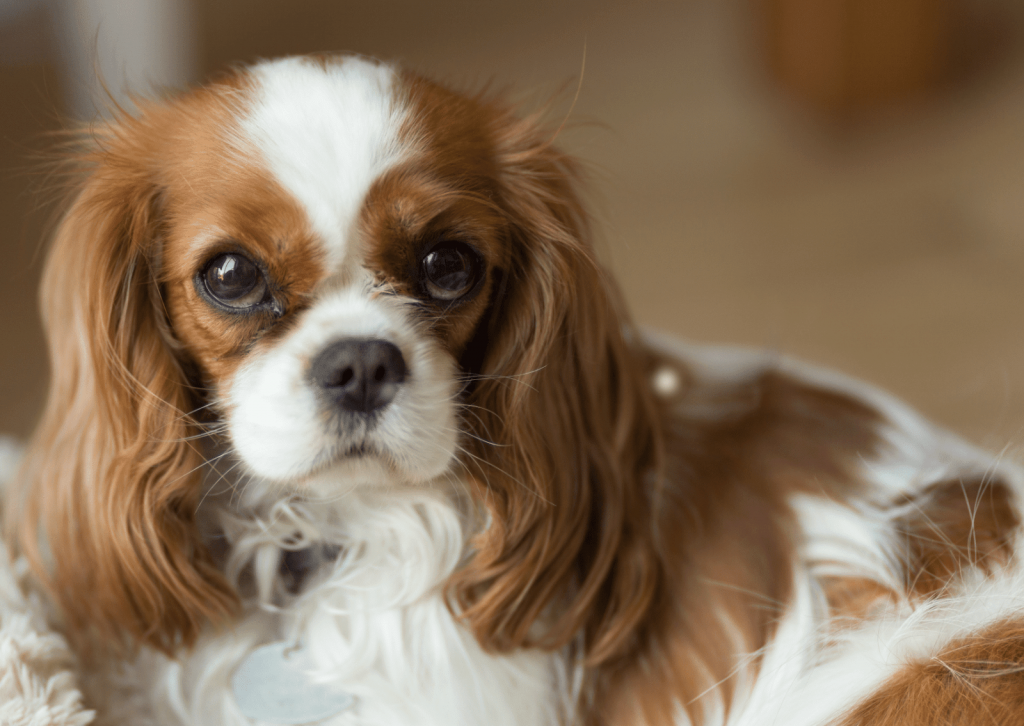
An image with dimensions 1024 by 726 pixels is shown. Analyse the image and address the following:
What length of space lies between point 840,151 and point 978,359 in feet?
3.79

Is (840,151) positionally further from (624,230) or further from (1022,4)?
(1022,4)

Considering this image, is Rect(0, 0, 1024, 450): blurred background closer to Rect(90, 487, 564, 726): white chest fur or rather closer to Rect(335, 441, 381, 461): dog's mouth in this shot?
Rect(90, 487, 564, 726): white chest fur

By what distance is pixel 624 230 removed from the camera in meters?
2.76

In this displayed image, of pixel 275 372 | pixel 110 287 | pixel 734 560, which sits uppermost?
pixel 110 287

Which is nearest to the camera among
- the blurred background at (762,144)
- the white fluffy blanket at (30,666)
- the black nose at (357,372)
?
the black nose at (357,372)

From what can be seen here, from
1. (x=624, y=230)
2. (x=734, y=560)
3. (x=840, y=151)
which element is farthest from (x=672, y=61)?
(x=734, y=560)

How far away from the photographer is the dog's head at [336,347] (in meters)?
0.98

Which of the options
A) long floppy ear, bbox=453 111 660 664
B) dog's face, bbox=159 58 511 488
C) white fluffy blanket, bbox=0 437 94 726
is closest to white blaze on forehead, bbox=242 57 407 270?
dog's face, bbox=159 58 511 488

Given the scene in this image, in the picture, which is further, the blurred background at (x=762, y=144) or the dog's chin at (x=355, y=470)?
the blurred background at (x=762, y=144)

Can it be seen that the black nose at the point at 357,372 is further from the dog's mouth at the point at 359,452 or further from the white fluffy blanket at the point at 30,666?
the white fluffy blanket at the point at 30,666

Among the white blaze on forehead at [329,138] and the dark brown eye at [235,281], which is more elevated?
the white blaze on forehead at [329,138]

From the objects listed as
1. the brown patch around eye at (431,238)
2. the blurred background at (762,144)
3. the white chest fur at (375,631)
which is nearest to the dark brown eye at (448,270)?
the brown patch around eye at (431,238)

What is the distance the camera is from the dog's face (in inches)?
38.2

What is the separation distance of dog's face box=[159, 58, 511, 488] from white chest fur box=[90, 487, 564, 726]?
137mm
